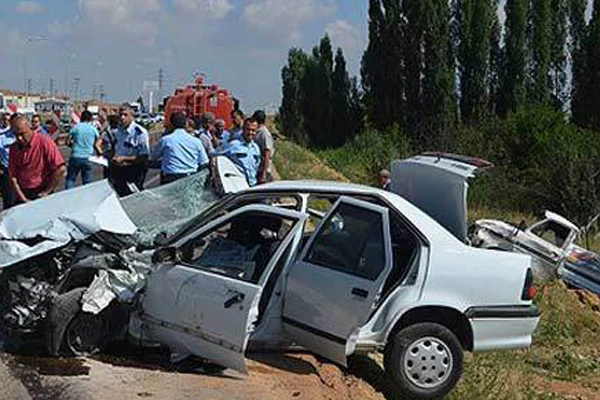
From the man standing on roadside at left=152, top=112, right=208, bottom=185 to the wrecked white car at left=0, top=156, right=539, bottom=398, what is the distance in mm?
3984

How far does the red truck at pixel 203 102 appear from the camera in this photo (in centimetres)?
3397

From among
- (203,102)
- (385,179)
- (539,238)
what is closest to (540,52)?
(203,102)

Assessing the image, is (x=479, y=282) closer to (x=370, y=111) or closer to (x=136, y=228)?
(x=136, y=228)

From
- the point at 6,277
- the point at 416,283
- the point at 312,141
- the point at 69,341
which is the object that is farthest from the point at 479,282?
the point at 312,141

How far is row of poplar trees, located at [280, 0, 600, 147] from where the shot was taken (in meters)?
47.3

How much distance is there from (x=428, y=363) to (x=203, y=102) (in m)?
27.5

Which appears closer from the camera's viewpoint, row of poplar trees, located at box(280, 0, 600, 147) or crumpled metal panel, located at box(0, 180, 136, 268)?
crumpled metal panel, located at box(0, 180, 136, 268)

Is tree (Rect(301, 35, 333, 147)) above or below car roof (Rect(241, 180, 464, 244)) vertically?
below

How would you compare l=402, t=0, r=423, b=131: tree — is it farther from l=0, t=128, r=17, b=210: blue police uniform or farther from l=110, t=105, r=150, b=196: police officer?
l=110, t=105, r=150, b=196: police officer

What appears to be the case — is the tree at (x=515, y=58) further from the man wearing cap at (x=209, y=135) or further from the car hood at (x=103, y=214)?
the car hood at (x=103, y=214)

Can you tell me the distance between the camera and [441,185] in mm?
7945

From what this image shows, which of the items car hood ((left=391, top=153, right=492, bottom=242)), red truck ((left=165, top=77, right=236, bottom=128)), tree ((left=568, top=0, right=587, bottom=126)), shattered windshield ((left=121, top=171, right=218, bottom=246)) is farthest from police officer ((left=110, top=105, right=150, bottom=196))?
tree ((left=568, top=0, right=587, bottom=126))

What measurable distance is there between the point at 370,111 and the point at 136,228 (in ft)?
146

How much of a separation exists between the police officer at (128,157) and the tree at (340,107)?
4327cm
